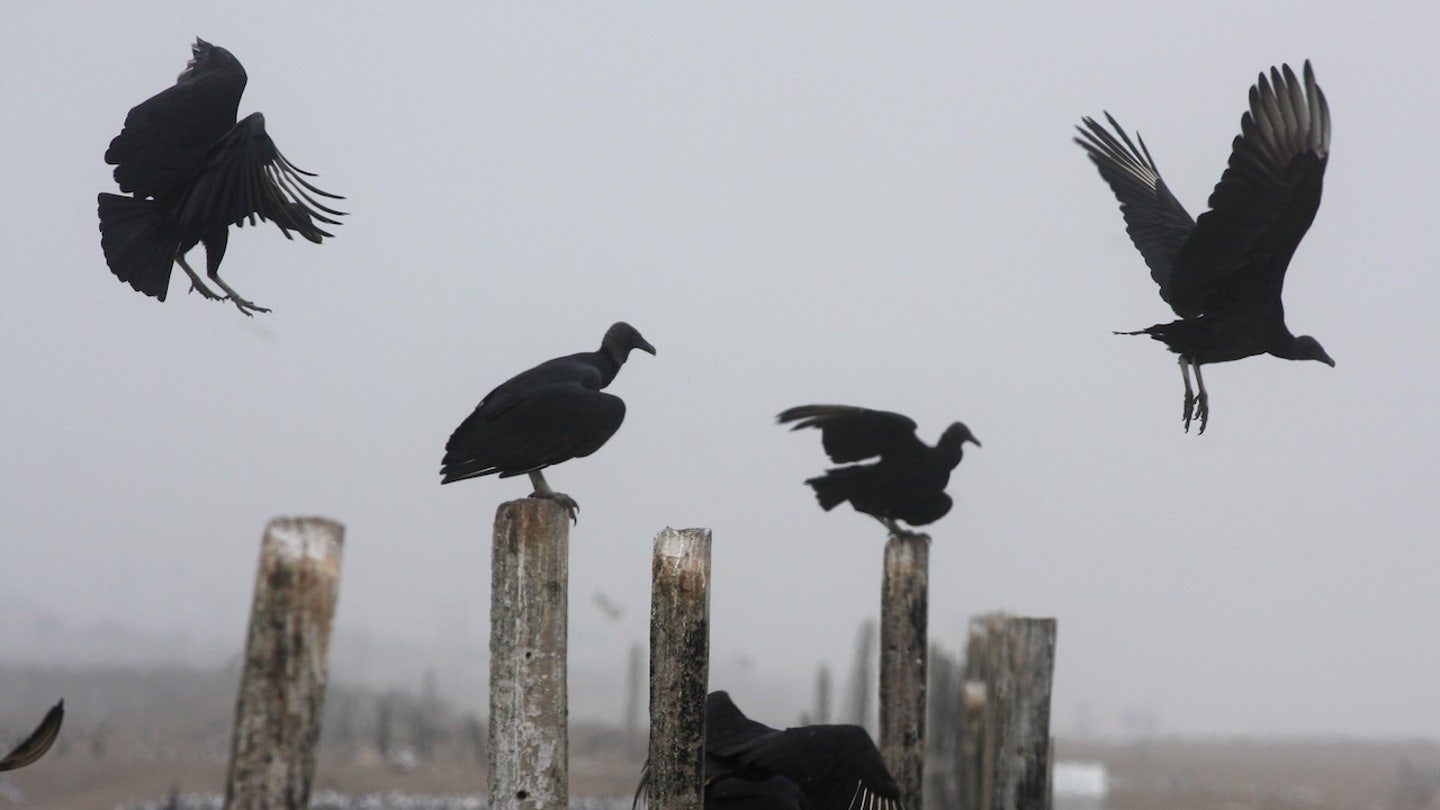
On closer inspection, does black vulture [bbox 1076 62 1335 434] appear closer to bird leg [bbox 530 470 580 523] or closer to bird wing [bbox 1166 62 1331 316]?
bird wing [bbox 1166 62 1331 316]

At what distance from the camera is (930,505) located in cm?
881

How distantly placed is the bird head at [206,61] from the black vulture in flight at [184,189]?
0.36 meters

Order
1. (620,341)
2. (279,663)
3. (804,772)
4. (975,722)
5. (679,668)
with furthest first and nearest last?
(975,722), (620,341), (804,772), (679,668), (279,663)

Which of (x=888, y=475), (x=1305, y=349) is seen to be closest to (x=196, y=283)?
(x=888, y=475)

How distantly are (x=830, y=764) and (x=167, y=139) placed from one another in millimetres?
4136

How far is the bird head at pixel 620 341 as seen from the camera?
7.39 metres

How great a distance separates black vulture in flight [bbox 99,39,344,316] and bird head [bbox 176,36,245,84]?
36 centimetres

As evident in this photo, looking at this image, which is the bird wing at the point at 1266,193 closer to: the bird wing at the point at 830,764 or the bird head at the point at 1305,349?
the bird head at the point at 1305,349

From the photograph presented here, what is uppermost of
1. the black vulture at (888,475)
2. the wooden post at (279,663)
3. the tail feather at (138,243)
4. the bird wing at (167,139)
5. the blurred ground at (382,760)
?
the bird wing at (167,139)

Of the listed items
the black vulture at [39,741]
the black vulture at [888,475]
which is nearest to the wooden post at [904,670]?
the black vulture at [888,475]

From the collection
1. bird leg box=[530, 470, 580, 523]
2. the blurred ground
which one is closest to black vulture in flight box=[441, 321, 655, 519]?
bird leg box=[530, 470, 580, 523]

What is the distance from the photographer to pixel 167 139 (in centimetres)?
699

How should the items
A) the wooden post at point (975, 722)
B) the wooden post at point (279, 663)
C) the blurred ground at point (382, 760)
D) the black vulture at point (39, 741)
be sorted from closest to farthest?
the wooden post at point (279, 663), the black vulture at point (39, 741), the wooden post at point (975, 722), the blurred ground at point (382, 760)

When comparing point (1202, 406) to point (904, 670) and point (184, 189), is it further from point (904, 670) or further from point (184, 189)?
point (184, 189)
